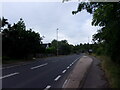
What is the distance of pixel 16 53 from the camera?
44.8 metres

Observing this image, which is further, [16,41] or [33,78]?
[16,41]

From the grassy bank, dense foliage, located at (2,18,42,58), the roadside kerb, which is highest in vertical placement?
dense foliage, located at (2,18,42,58)

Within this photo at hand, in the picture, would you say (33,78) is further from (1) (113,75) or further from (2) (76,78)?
(1) (113,75)

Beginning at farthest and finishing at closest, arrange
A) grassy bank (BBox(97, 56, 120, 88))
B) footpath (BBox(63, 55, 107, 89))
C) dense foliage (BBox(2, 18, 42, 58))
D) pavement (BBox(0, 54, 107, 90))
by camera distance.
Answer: dense foliage (BBox(2, 18, 42, 58)), pavement (BBox(0, 54, 107, 90)), footpath (BBox(63, 55, 107, 89)), grassy bank (BBox(97, 56, 120, 88))

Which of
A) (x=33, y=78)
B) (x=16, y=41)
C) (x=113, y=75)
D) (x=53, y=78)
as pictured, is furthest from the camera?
(x=16, y=41)

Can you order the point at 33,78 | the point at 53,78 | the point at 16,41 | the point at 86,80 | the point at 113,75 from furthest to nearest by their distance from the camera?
the point at 16,41, the point at 53,78, the point at 33,78, the point at 86,80, the point at 113,75

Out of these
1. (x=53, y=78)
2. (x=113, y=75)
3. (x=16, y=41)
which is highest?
(x=16, y=41)

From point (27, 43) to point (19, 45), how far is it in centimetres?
268

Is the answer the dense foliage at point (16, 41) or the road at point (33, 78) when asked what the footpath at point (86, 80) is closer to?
the road at point (33, 78)

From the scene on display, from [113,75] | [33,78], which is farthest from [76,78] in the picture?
[33,78]

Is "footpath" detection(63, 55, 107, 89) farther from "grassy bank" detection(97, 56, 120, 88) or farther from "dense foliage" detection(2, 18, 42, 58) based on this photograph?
"dense foliage" detection(2, 18, 42, 58)

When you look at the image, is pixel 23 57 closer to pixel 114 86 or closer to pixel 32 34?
pixel 32 34

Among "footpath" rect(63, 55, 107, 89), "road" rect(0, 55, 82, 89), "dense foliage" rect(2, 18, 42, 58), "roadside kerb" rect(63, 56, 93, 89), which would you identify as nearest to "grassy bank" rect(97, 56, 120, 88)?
"footpath" rect(63, 55, 107, 89)

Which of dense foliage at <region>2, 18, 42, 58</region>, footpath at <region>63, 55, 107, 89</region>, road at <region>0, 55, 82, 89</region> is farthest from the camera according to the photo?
dense foliage at <region>2, 18, 42, 58</region>
